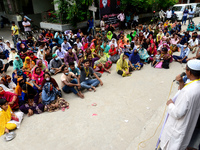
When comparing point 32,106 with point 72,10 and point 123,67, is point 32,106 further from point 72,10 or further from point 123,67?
point 72,10

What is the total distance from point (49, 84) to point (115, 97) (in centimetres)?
204

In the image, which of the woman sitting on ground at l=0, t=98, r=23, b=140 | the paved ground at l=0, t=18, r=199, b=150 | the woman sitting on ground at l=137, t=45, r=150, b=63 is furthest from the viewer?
the woman sitting on ground at l=137, t=45, r=150, b=63

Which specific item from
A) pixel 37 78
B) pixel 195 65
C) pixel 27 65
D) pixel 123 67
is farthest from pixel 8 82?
pixel 195 65

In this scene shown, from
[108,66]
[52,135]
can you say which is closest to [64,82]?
[52,135]

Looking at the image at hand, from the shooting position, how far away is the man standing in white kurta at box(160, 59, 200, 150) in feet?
6.13

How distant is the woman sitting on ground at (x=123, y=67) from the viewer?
6414 mm

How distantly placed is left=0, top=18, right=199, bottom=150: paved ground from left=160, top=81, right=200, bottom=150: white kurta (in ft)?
3.34

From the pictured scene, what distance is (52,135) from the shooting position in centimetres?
354

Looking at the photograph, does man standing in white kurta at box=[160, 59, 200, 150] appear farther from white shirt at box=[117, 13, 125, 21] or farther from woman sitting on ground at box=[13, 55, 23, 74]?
white shirt at box=[117, 13, 125, 21]

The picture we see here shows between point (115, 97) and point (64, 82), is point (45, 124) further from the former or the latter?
point (115, 97)

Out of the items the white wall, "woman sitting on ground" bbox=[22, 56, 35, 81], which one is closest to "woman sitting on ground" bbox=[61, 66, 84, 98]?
"woman sitting on ground" bbox=[22, 56, 35, 81]

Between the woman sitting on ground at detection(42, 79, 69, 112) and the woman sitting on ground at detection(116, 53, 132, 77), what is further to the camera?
the woman sitting on ground at detection(116, 53, 132, 77)

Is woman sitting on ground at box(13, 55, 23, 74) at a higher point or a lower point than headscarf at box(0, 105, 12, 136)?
higher

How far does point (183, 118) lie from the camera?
1.98 meters
